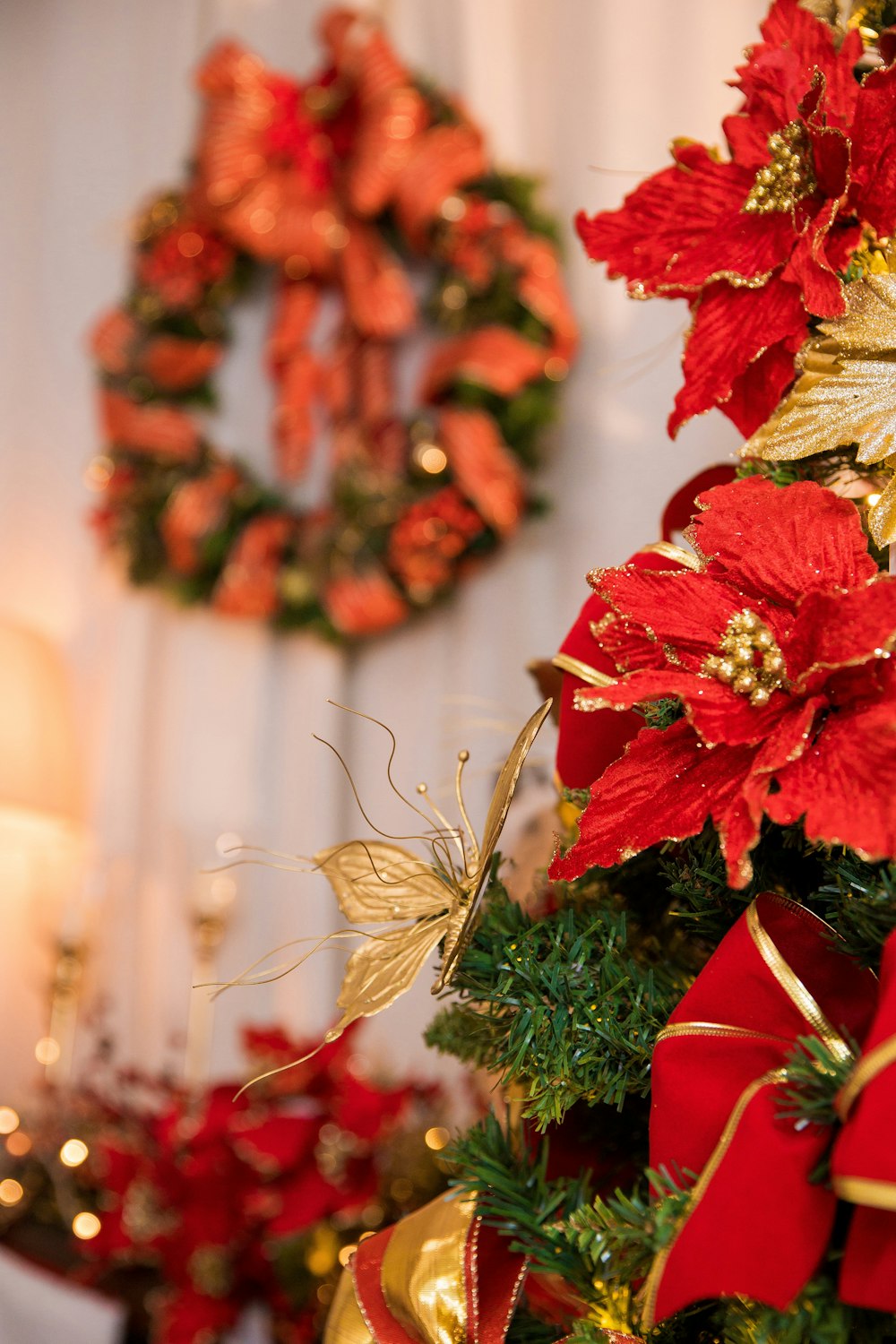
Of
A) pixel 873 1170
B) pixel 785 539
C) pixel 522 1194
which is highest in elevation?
pixel 785 539

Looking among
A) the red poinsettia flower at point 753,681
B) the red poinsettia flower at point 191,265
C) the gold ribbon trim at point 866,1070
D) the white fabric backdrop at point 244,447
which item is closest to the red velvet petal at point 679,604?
the red poinsettia flower at point 753,681

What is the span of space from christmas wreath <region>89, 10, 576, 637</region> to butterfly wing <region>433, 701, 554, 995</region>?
2.53ft

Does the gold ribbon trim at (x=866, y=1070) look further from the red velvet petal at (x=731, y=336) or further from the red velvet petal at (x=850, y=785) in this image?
the red velvet petal at (x=731, y=336)

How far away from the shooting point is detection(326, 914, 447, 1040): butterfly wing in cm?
32

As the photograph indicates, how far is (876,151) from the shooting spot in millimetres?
364

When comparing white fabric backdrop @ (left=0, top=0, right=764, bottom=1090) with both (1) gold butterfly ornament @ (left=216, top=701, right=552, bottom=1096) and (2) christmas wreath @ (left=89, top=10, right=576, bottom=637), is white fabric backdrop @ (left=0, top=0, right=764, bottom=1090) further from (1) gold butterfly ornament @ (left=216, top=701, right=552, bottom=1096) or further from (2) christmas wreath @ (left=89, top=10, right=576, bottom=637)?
(1) gold butterfly ornament @ (left=216, top=701, right=552, bottom=1096)

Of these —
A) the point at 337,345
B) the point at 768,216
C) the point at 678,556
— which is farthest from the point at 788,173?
the point at 337,345

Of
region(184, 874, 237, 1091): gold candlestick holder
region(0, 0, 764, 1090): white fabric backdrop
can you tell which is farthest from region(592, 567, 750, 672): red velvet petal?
region(184, 874, 237, 1091): gold candlestick holder

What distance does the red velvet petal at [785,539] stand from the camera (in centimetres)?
30

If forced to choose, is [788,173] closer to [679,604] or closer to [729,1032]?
[679,604]

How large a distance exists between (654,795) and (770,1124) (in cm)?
8

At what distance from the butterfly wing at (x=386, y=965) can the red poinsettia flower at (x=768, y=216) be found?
0.19m

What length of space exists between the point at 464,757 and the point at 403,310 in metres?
0.97

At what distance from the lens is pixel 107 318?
141 centimetres
